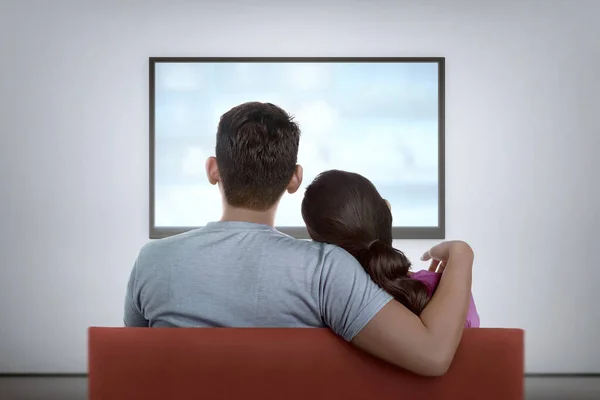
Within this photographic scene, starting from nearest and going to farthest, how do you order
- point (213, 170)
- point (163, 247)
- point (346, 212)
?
point (163, 247)
point (213, 170)
point (346, 212)

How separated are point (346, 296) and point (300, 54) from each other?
2995 mm

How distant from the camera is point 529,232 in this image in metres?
3.80

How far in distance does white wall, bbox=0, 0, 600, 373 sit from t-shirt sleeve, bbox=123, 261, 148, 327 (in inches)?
106

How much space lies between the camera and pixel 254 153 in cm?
118

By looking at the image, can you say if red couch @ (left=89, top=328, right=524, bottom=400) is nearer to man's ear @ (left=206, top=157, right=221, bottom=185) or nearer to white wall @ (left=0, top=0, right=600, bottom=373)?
man's ear @ (left=206, top=157, right=221, bottom=185)

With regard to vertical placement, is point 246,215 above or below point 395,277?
above

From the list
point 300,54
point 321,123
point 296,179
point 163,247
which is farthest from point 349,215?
point 300,54

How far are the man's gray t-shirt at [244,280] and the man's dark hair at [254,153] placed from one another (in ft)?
0.33

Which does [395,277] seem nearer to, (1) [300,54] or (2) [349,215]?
(2) [349,215]

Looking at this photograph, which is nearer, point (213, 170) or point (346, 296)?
point (346, 296)

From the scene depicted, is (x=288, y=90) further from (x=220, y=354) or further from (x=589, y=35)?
(x=220, y=354)

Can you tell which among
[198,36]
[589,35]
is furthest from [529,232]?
[198,36]

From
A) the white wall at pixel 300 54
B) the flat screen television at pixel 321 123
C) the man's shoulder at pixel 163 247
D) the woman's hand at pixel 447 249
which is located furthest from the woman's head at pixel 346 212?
the white wall at pixel 300 54

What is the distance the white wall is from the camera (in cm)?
379
